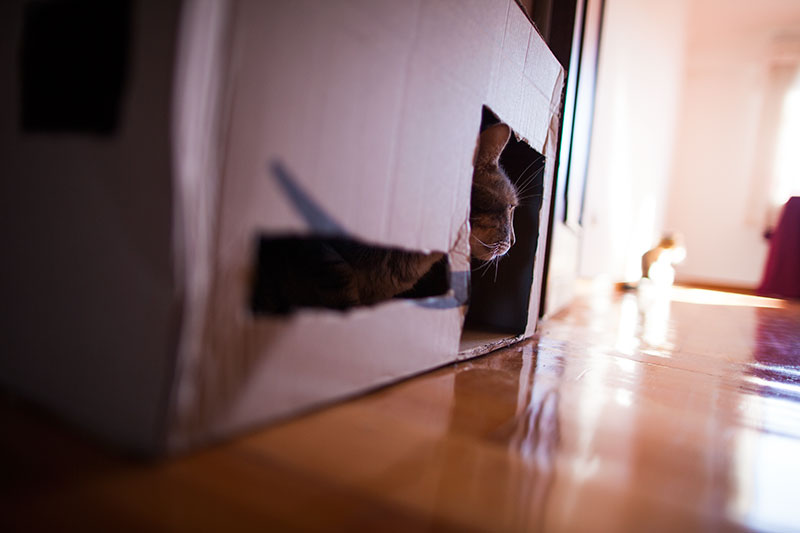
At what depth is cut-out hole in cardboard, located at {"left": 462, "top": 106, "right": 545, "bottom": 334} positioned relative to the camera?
3.67 feet

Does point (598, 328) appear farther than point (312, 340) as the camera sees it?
Yes

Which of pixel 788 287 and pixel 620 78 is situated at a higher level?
pixel 620 78

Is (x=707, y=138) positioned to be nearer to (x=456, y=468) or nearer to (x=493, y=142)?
(x=493, y=142)

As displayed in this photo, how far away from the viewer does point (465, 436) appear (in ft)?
1.68

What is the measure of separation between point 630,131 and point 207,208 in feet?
12.7

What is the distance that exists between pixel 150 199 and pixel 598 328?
4.86 ft

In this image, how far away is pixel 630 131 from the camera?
357 cm

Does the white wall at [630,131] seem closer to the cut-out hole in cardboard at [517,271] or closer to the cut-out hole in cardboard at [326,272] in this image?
the cut-out hole in cardboard at [517,271]

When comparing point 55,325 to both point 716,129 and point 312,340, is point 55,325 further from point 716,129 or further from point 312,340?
point 716,129

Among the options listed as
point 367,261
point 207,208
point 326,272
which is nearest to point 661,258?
point 367,261

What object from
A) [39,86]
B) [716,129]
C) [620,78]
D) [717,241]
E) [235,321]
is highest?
[716,129]

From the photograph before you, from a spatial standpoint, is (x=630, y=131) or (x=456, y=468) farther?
(x=630, y=131)

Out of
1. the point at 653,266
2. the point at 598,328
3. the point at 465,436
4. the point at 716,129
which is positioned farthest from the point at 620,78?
the point at 716,129

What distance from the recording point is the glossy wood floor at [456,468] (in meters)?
0.33
